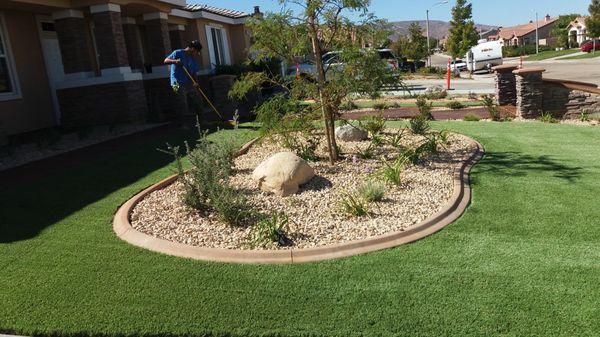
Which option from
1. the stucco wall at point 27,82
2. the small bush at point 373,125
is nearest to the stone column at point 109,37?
the stucco wall at point 27,82

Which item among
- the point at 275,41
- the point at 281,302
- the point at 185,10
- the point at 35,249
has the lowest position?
the point at 281,302

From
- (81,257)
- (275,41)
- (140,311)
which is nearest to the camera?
(140,311)

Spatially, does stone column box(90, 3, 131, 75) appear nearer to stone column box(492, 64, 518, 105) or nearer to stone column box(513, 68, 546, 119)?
stone column box(513, 68, 546, 119)

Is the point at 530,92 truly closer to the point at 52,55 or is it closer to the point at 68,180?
the point at 68,180

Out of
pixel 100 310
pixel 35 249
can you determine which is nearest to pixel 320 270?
pixel 100 310

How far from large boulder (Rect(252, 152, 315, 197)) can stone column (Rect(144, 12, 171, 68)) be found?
31.6ft

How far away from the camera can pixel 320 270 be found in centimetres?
384

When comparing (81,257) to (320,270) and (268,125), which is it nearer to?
(320,270)

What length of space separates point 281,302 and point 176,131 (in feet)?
24.9

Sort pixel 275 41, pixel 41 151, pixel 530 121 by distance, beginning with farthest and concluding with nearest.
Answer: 1. pixel 530 121
2. pixel 41 151
3. pixel 275 41

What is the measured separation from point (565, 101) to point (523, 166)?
638 cm

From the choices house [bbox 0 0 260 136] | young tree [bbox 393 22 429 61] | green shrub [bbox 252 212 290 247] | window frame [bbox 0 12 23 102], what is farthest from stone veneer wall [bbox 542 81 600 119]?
young tree [bbox 393 22 429 61]

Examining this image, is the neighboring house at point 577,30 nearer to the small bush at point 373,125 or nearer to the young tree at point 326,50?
the small bush at point 373,125

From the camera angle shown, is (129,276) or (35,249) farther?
(35,249)
